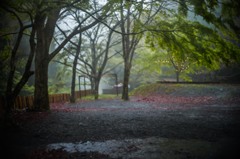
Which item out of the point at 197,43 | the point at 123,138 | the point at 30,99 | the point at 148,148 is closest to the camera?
the point at 148,148

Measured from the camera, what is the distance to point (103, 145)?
554 cm

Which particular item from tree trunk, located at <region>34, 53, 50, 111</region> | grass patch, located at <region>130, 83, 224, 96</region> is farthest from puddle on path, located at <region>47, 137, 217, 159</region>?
grass patch, located at <region>130, 83, 224, 96</region>

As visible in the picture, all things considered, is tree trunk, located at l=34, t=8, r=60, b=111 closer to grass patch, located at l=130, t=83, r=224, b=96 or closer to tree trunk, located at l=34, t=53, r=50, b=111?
tree trunk, located at l=34, t=53, r=50, b=111

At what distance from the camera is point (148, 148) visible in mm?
5172

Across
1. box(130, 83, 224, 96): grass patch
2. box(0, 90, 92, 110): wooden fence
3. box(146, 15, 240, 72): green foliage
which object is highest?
box(146, 15, 240, 72): green foliage

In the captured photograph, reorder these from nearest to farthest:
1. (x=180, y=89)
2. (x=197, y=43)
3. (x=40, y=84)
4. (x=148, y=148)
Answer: (x=148, y=148), (x=197, y=43), (x=40, y=84), (x=180, y=89)

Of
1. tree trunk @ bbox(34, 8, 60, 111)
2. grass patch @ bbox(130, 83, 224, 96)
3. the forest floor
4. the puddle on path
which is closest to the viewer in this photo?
the puddle on path

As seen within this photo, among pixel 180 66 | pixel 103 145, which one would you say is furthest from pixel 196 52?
pixel 180 66

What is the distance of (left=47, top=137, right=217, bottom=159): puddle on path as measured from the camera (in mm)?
4705

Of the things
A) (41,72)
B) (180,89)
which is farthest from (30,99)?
(180,89)

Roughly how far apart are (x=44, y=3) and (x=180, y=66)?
19.3m

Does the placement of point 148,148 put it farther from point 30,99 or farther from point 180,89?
point 180,89

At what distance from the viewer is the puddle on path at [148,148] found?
185 inches

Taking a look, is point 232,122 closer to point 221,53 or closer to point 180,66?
point 221,53
